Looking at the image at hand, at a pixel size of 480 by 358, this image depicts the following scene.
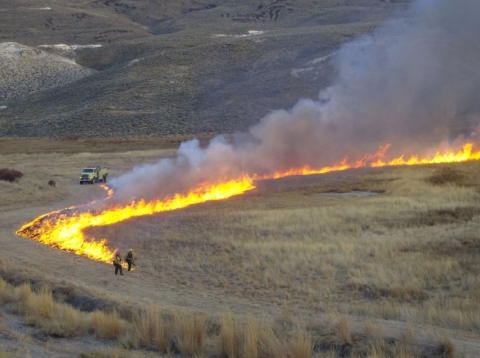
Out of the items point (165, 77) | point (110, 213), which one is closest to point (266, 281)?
point (110, 213)

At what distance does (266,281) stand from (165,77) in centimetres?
8343

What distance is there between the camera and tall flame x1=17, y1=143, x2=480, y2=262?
25.8m

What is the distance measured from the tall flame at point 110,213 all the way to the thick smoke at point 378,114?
0.61 m

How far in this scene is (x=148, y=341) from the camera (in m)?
12.8

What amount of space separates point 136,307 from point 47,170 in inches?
1668

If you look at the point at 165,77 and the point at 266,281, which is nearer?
the point at 266,281

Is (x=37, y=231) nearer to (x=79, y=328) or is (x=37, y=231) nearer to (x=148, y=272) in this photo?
(x=148, y=272)

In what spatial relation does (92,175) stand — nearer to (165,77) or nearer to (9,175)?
(9,175)

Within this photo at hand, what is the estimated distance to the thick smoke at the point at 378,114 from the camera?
40.4 m

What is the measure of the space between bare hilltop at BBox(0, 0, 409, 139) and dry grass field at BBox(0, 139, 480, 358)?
151 ft

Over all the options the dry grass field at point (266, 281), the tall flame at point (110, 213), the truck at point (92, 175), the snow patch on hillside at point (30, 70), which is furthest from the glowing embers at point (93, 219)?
the snow patch on hillside at point (30, 70)

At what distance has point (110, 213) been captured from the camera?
3206cm

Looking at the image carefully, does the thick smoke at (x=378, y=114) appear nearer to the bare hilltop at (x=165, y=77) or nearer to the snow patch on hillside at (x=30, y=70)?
the bare hilltop at (x=165, y=77)

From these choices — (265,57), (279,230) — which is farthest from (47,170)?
(265,57)
